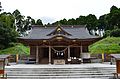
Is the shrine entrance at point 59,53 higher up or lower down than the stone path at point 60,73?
higher up

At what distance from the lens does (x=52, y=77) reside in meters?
16.8

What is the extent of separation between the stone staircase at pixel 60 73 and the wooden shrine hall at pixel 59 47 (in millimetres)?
7199

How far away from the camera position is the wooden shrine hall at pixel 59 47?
86.0 ft

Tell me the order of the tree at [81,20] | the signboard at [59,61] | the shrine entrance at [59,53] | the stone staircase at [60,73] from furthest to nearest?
the tree at [81,20] → the shrine entrance at [59,53] → the signboard at [59,61] → the stone staircase at [60,73]

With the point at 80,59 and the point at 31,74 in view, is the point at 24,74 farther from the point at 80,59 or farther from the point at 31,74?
the point at 80,59

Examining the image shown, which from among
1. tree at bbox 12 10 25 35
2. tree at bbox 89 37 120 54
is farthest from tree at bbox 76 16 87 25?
tree at bbox 89 37 120 54

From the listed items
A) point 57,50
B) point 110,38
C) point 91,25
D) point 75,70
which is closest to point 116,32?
point 110,38

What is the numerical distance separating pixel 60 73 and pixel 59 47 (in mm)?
10110

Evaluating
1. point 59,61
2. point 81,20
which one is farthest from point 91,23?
point 59,61

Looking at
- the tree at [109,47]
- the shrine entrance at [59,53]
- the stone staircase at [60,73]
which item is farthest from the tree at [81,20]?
the stone staircase at [60,73]

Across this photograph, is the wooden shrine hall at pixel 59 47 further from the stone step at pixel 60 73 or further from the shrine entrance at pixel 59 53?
the stone step at pixel 60 73

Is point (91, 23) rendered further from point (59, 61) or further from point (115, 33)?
point (59, 61)

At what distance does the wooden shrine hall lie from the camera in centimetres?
2622

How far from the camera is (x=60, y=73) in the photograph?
700 inches
